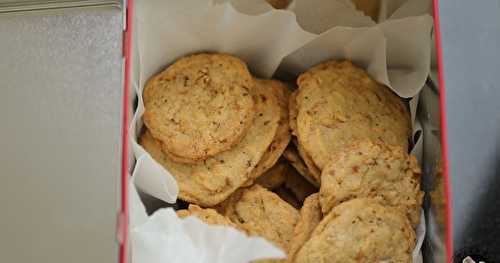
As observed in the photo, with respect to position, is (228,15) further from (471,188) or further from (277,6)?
(471,188)

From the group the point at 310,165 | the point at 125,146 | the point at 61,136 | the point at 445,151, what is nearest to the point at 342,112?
the point at 310,165

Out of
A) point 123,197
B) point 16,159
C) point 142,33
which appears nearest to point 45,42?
point 16,159

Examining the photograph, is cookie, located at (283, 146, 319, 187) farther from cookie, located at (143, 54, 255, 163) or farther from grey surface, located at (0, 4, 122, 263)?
grey surface, located at (0, 4, 122, 263)

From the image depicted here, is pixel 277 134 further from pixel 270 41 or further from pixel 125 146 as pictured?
pixel 125 146

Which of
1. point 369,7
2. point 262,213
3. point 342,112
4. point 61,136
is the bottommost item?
point 61,136

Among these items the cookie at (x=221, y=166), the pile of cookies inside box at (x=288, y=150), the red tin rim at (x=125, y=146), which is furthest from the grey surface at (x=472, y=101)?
the red tin rim at (x=125, y=146)
